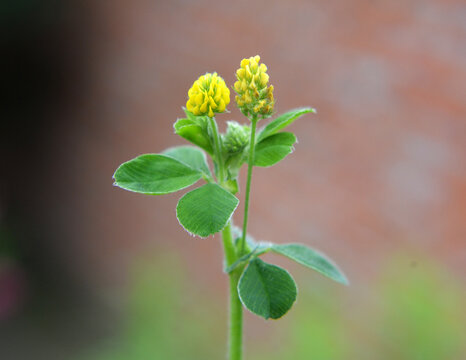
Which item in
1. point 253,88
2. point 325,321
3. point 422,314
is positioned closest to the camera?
point 253,88

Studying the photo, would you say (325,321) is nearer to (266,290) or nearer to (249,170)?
(266,290)

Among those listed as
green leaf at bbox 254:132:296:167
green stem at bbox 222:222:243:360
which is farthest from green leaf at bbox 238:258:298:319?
green leaf at bbox 254:132:296:167

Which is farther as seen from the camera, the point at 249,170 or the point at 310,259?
the point at 310,259

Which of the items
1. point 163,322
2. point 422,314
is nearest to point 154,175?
point 422,314

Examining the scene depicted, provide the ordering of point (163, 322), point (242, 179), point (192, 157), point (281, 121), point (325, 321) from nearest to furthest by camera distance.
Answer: point (281, 121)
point (192, 157)
point (325, 321)
point (163, 322)
point (242, 179)

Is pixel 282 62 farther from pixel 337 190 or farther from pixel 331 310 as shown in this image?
pixel 331 310

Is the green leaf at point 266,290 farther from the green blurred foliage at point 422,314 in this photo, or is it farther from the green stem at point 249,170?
the green blurred foliage at point 422,314

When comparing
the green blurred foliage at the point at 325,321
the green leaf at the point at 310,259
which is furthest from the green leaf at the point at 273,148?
the green blurred foliage at the point at 325,321

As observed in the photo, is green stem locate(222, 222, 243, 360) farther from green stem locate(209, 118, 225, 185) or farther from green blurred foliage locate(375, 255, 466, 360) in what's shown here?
green blurred foliage locate(375, 255, 466, 360)
